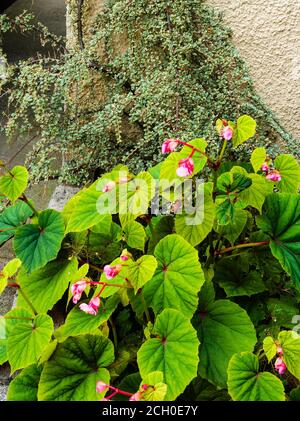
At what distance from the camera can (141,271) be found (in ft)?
4.01

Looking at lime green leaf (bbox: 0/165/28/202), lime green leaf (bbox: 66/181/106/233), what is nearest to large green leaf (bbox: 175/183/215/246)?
lime green leaf (bbox: 66/181/106/233)

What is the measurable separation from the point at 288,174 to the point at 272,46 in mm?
976

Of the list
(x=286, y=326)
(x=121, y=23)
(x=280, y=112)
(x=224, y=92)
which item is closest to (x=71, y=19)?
(x=121, y=23)

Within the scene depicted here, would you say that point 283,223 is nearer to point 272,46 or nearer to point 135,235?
point 135,235

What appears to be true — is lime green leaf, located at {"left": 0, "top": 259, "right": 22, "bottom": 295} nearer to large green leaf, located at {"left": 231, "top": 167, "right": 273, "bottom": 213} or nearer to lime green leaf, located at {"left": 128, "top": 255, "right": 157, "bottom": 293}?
lime green leaf, located at {"left": 128, "top": 255, "right": 157, "bottom": 293}

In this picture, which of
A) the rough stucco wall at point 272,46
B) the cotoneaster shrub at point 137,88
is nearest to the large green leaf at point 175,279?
the cotoneaster shrub at point 137,88

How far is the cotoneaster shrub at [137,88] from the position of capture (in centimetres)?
207

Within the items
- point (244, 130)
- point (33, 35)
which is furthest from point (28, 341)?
point (33, 35)

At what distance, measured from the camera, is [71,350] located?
51.8 inches

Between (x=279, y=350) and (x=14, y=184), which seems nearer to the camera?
(x=279, y=350)

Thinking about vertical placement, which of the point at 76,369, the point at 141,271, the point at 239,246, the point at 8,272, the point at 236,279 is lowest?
the point at 236,279

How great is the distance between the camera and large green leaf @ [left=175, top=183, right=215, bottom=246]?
1.39 metres
